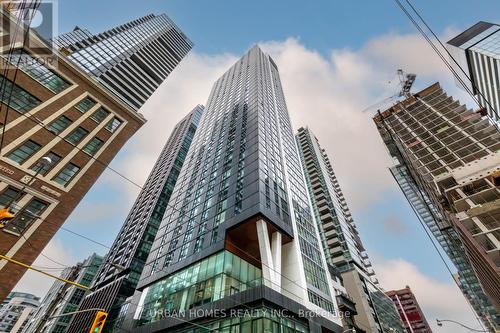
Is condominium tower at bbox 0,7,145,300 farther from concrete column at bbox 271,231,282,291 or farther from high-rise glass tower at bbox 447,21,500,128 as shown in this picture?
high-rise glass tower at bbox 447,21,500,128

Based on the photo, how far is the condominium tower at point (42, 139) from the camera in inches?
717

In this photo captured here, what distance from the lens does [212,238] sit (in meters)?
32.8

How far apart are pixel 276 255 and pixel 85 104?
2701 cm

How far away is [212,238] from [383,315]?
54.2 m

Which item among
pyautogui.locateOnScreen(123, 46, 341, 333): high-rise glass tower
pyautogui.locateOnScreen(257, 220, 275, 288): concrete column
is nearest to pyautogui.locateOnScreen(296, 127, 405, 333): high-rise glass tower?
pyautogui.locateOnScreen(123, 46, 341, 333): high-rise glass tower

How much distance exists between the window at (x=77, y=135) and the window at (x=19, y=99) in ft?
11.6

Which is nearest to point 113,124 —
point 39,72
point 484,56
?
point 39,72

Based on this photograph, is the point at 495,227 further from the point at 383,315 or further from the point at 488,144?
the point at 383,315

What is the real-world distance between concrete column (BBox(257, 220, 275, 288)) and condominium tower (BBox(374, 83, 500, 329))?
2679 centimetres

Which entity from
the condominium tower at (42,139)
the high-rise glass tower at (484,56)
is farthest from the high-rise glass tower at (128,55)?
the high-rise glass tower at (484,56)

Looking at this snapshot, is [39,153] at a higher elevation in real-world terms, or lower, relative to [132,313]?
higher

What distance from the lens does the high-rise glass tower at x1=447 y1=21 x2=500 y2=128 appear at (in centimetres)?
5772

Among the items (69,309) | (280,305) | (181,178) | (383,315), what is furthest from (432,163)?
(69,309)

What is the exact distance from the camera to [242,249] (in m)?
34.4
